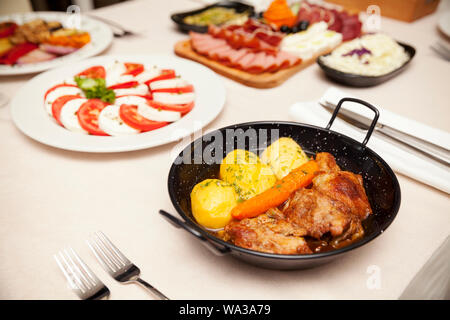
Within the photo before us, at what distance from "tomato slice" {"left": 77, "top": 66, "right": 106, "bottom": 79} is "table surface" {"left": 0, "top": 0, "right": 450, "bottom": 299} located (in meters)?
0.46

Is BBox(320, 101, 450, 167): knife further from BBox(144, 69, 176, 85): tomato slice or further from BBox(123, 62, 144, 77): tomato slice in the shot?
BBox(123, 62, 144, 77): tomato slice

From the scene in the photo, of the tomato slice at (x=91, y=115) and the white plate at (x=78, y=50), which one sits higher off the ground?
the white plate at (x=78, y=50)

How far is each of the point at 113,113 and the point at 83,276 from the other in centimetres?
84

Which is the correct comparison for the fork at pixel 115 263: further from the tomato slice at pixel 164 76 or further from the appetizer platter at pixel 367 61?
the appetizer platter at pixel 367 61

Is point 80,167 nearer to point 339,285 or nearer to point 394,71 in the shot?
point 339,285

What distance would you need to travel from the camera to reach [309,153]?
143 cm

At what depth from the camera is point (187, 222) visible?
38.6 inches

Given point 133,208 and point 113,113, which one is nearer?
point 133,208

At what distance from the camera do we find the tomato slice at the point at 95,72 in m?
2.03

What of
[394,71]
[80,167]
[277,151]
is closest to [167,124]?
[80,167]

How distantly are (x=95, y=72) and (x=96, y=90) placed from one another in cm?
31

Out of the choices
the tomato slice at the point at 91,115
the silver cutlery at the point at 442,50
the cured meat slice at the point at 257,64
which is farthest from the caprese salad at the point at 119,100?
the silver cutlery at the point at 442,50

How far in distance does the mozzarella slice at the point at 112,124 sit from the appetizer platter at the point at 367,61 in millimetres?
1207

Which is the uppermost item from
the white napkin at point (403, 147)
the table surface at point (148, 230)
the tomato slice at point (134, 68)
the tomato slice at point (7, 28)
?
the tomato slice at point (7, 28)
